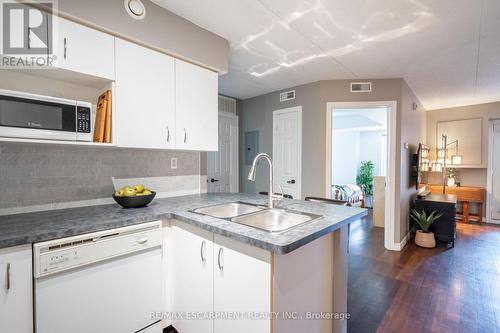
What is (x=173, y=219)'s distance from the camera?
168 centimetres

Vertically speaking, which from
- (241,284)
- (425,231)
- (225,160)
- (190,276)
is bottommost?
(425,231)

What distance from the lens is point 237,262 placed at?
1207mm

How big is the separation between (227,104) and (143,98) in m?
2.61

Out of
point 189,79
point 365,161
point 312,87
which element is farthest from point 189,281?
point 365,161

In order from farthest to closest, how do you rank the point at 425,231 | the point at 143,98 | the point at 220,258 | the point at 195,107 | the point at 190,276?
the point at 425,231 < the point at 195,107 < the point at 143,98 < the point at 190,276 < the point at 220,258

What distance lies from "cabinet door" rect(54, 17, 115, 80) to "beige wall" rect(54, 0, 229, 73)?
6 centimetres

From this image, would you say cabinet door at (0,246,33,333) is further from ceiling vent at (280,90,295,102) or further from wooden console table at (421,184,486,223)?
wooden console table at (421,184,486,223)

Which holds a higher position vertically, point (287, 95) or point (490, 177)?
point (287, 95)

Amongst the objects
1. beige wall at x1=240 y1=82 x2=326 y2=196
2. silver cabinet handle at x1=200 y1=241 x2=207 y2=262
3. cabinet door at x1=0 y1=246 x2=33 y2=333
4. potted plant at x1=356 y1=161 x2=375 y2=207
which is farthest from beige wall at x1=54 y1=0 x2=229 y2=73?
potted plant at x1=356 y1=161 x2=375 y2=207

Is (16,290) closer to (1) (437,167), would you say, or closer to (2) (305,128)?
(2) (305,128)

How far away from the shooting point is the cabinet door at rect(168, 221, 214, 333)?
1401 millimetres

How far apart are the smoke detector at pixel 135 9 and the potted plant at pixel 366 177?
6.77m

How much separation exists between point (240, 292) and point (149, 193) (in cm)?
106

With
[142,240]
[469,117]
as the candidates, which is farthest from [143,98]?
[469,117]
